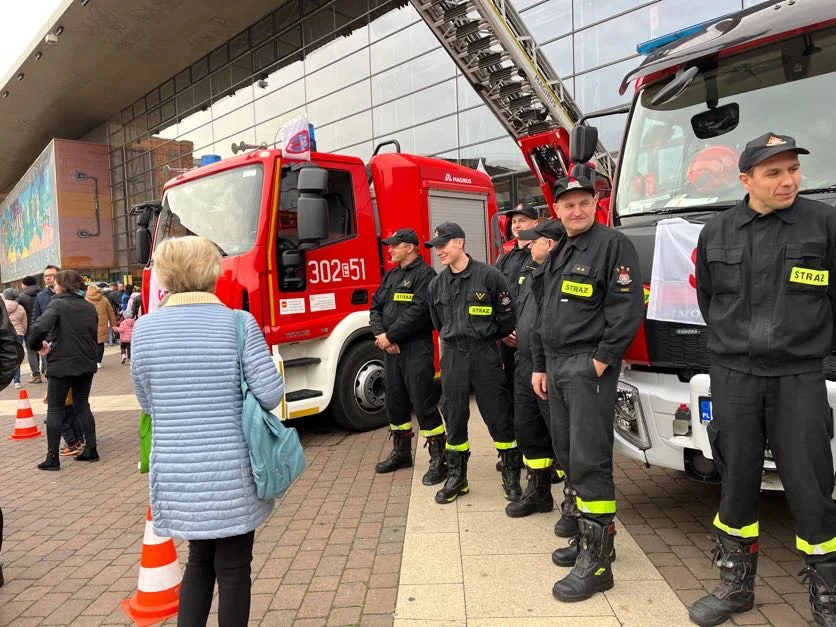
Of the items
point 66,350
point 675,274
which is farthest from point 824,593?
point 66,350

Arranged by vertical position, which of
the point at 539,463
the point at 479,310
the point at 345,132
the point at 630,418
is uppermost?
the point at 345,132

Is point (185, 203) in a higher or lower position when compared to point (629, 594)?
higher

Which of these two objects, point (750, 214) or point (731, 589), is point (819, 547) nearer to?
point (731, 589)

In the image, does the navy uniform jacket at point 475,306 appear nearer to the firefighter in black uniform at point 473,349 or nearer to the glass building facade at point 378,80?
the firefighter in black uniform at point 473,349

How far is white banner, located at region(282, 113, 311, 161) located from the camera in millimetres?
5301

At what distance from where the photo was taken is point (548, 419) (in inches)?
132

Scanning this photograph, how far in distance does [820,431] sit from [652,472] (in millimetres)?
2240

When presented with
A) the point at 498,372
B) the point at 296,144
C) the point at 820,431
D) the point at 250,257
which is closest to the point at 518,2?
the point at 296,144

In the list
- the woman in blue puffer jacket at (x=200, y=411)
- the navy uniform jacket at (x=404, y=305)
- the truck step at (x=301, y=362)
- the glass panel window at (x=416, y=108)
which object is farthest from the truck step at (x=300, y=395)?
the glass panel window at (x=416, y=108)

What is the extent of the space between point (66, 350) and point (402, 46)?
14207mm

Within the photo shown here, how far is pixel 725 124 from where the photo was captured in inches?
130

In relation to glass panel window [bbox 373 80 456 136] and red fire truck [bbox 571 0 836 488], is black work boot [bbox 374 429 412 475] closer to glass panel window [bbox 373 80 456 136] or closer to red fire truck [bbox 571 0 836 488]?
red fire truck [bbox 571 0 836 488]

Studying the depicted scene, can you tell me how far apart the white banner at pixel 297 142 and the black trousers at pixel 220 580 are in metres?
3.90

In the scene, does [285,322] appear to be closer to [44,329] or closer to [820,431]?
[44,329]
